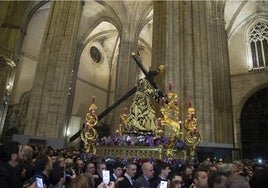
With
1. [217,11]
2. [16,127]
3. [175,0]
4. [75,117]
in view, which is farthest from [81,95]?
[175,0]

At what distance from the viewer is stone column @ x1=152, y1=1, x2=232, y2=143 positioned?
826cm

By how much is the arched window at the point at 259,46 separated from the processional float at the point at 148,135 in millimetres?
15459

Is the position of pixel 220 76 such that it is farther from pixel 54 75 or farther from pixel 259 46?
pixel 54 75

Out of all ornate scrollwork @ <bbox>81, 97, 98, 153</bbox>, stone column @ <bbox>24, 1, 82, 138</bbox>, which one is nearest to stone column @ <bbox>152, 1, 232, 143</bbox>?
ornate scrollwork @ <bbox>81, 97, 98, 153</bbox>

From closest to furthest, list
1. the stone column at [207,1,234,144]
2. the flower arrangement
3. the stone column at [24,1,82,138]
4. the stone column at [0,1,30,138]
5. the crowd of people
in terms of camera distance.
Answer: the crowd of people, the flower arrangement, the stone column at [24,1,82,138], the stone column at [207,1,234,144], the stone column at [0,1,30,138]

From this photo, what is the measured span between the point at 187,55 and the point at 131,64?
1015 centimetres

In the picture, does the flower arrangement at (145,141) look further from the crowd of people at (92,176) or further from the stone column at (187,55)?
the stone column at (187,55)

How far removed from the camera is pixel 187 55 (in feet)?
28.8

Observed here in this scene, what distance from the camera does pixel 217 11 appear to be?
16094 mm

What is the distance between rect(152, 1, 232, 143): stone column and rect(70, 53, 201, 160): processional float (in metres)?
1.64

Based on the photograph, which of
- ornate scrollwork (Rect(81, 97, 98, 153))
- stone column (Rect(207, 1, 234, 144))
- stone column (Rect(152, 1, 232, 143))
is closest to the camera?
ornate scrollwork (Rect(81, 97, 98, 153))

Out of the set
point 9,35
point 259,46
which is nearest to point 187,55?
point 9,35

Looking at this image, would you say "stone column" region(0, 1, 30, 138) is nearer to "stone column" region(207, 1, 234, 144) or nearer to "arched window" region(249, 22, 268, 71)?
"stone column" region(207, 1, 234, 144)

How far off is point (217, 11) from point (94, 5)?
10401 millimetres
